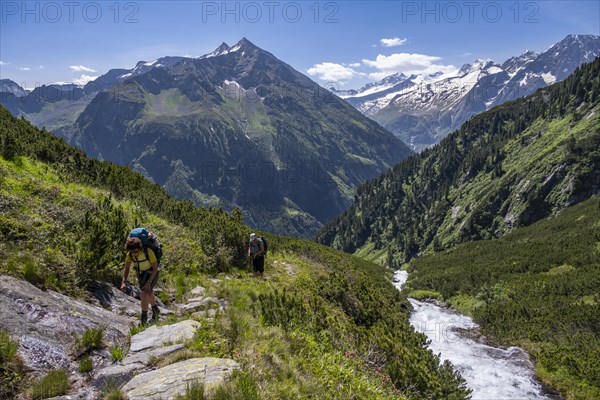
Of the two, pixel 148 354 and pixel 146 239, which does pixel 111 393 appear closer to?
pixel 148 354

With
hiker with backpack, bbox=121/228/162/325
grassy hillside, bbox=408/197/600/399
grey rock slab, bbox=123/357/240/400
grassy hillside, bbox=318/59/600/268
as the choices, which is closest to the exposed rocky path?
grey rock slab, bbox=123/357/240/400

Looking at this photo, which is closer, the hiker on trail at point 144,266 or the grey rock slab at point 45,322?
the grey rock slab at point 45,322

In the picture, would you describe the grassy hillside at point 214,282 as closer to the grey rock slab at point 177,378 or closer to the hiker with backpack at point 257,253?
the grey rock slab at point 177,378

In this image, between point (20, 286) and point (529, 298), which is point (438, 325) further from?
point (20, 286)

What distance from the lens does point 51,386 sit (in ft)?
18.1

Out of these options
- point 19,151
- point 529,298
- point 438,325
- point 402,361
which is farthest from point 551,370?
point 19,151

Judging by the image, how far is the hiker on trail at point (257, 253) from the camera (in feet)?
55.4

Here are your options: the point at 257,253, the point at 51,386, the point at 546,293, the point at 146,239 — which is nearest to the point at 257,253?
the point at 257,253

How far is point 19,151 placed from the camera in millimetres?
16375

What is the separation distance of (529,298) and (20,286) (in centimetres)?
3967

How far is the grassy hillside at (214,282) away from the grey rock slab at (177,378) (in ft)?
1.07

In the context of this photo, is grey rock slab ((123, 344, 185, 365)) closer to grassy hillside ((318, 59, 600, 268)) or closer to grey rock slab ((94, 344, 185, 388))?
grey rock slab ((94, 344, 185, 388))

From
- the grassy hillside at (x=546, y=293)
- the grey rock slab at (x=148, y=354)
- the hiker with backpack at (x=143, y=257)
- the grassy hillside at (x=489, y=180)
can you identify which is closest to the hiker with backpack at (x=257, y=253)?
the hiker with backpack at (x=143, y=257)

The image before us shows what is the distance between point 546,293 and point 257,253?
31.9 meters
